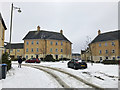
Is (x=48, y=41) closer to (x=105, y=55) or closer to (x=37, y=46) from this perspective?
(x=37, y=46)

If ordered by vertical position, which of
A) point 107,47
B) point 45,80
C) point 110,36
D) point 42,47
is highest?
point 110,36

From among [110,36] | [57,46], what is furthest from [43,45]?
[110,36]

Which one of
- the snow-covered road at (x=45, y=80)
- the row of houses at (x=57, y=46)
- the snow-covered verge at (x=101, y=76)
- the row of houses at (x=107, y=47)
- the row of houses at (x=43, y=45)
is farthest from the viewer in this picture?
the row of houses at (x=43, y=45)

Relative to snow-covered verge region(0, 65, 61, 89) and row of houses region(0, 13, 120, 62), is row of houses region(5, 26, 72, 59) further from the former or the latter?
snow-covered verge region(0, 65, 61, 89)

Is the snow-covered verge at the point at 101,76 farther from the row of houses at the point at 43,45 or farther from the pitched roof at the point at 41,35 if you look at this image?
the pitched roof at the point at 41,35

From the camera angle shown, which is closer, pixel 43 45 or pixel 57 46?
pixel 43 45

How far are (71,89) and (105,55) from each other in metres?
43.0

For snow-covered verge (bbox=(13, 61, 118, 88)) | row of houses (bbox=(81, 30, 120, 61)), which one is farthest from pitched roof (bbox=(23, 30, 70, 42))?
snow-covered verge (bbox=(13, 61, 118, 88))

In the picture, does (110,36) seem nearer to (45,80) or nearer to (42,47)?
(42,47)

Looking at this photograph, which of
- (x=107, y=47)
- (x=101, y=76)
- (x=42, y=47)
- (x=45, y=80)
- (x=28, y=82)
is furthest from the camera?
(x=42, y=47)

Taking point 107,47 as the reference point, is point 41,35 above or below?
above

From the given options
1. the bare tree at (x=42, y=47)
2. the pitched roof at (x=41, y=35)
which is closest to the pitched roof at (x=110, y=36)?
the pitched roof at (x=41, y=35)

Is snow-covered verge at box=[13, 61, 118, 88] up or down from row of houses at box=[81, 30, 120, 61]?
down


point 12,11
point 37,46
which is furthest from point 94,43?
point 12,11
